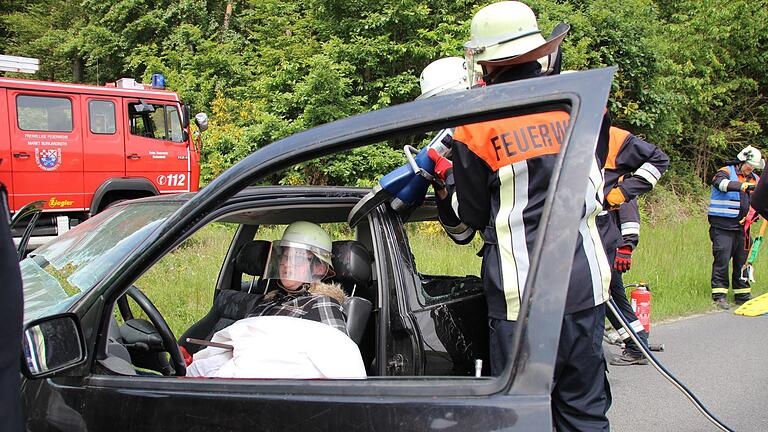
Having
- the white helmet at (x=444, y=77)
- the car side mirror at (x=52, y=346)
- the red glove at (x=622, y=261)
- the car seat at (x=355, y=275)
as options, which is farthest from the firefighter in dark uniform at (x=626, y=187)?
the car side mirror at (x=52, y=346)

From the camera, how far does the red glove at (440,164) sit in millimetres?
2402

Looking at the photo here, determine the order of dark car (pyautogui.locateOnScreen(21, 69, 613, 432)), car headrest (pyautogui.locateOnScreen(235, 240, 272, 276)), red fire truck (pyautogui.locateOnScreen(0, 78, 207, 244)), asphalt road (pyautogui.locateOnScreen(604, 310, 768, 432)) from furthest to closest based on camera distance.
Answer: red fire truck (pyautogui.locateOnScreen(0, 78, 207, 244)) → asphalt road (pyautogui.locateOnScreen(604, 310, 768, 432)) → car headrest (pyautogui.locateOnScreen(235, 240, 272, 276)) → dark car (pyautogui.locateOnScreen(21, 69, 613, 432))

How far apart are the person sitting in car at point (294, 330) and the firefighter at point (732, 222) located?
5837mm

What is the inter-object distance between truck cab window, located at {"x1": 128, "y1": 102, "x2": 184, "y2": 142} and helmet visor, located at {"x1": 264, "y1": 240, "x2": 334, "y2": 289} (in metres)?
9.38

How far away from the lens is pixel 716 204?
24.0 ft

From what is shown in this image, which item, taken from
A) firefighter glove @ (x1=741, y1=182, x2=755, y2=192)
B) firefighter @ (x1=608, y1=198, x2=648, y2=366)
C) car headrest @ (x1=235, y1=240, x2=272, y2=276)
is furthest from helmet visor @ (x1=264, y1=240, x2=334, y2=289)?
firefighter glove @ (x1=741, y1=182, x2=755, y2=192)

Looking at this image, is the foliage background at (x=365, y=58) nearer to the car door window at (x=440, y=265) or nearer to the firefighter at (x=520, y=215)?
the car door window at (x=440, y=265)

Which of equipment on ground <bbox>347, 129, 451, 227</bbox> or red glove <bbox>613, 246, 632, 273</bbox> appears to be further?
red glove <bbox>613, 246, 632, 273</bbox>

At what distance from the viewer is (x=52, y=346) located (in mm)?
1590

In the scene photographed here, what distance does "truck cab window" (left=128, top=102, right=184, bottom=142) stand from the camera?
11.2 m

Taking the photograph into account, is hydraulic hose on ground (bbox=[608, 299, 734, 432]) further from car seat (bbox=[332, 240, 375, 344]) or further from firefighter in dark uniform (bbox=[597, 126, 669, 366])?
firefighter in dark uniform (bbox=[597, 126, 669, 366])

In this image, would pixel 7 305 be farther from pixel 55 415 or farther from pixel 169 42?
pixel 169 42

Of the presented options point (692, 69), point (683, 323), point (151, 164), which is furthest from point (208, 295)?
point (692, 69)

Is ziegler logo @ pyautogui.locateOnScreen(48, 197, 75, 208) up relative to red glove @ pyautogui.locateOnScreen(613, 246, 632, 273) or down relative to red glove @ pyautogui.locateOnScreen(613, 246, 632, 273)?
down
